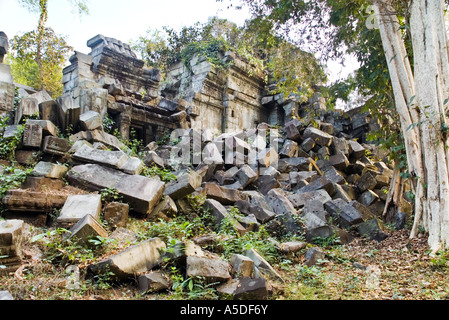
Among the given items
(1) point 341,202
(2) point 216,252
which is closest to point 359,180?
(1) point 341,202

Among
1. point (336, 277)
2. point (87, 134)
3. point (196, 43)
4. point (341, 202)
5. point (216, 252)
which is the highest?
point (196, 43)

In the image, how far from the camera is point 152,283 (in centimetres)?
253

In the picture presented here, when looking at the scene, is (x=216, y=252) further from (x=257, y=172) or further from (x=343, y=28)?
(x=343, y=28)

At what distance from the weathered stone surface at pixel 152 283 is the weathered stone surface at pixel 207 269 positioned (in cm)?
20

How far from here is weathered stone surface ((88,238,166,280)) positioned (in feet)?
8.58

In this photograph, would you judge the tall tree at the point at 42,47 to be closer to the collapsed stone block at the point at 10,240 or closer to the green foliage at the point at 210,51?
the green foliage at the point at 210,51

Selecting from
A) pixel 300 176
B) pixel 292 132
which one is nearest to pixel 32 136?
pixel 300 176

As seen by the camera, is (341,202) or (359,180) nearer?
(341,202)

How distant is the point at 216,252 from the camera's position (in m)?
3.45

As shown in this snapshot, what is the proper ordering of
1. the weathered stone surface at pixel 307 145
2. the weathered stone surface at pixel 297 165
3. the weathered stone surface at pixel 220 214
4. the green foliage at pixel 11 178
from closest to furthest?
the green foliage at pixel 11 178 < the weathered stone surface at pixel 220 214 < the weathered stone surface at pixel 297 165 < the weathered stone surface at pixel 307 145

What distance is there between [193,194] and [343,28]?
15.1 ft

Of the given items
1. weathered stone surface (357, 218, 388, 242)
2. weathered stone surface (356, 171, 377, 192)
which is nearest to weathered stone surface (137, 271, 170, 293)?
weathered stone surface (357, 218, 388, 242)

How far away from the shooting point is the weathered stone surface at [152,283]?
252 cm

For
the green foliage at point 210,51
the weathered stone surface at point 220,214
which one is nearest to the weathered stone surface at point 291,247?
the weathered stone surface at point 220,214
